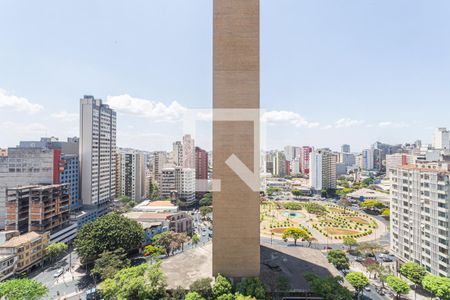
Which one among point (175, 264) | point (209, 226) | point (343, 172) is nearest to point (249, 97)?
point (175, 264)

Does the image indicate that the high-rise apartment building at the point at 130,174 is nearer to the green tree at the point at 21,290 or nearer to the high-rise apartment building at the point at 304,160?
the green tree at the point at 21,290

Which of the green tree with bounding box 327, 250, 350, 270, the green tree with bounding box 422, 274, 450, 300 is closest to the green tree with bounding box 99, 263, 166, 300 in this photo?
the green tree with bounding box 327, 250, 350, 270

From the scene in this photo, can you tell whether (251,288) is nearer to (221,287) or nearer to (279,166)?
(221,287)

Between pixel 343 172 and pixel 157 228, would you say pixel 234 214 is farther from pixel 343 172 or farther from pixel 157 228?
pixel 343 172

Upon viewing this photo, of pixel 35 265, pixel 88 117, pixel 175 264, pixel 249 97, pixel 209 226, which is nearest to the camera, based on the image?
pixel 249 97

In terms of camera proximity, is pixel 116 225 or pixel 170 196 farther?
pixel 170 196

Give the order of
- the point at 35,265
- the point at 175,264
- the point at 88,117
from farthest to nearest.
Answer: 1. the point at 88,117
2. the point at 35,265
3. the point at 175,264

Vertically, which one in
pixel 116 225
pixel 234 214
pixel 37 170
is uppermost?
pixel 37 170
